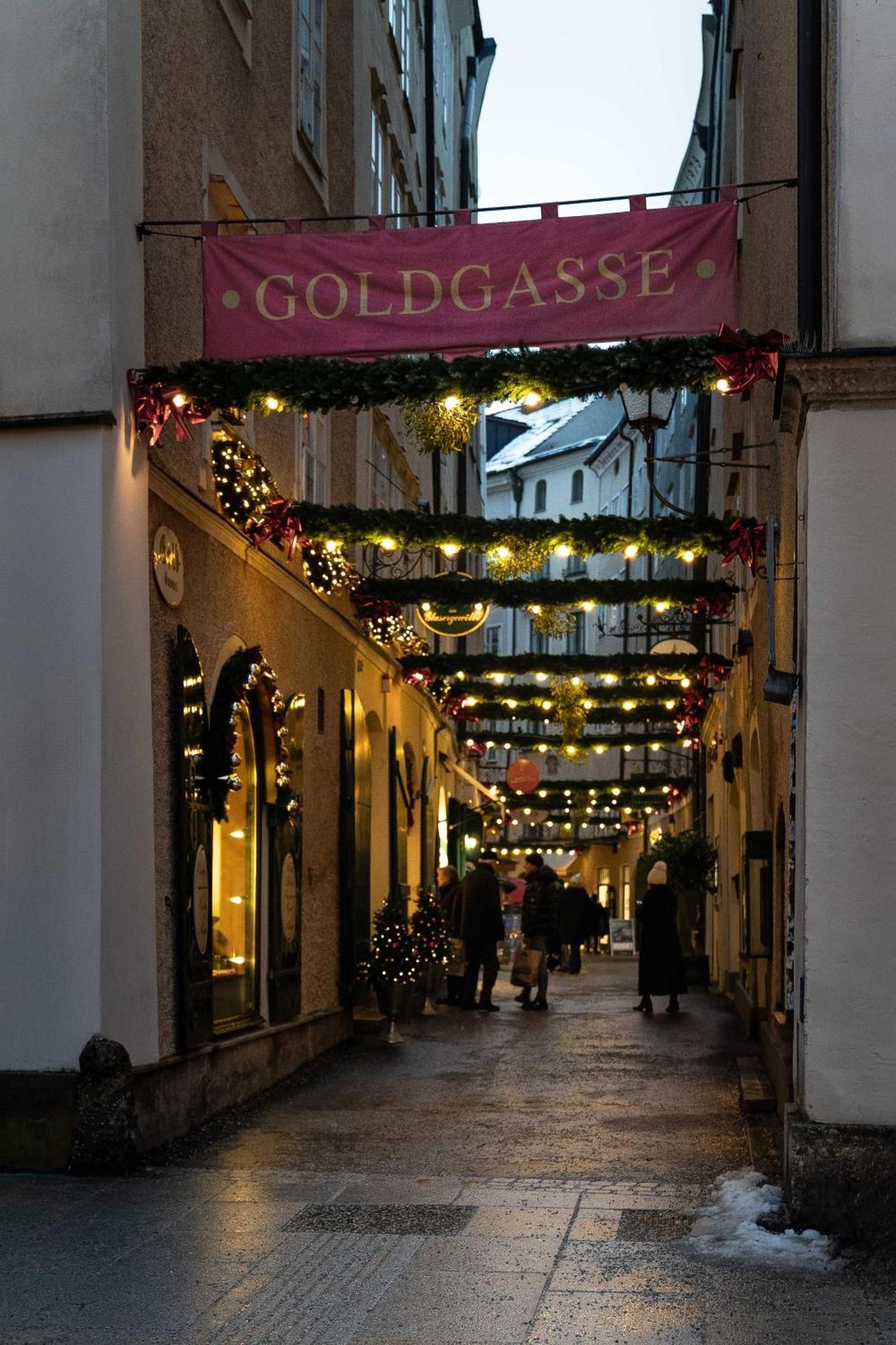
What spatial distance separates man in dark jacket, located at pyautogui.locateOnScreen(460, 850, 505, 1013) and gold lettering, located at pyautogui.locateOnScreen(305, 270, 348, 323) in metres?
11.3

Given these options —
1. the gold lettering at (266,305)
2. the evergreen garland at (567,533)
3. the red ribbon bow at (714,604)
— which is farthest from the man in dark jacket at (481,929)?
the gold lettering at (266,305)

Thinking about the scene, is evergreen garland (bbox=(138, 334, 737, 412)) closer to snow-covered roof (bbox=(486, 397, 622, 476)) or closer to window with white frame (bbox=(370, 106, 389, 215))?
window with white frame (bbox=(370, 106, 389, 215))

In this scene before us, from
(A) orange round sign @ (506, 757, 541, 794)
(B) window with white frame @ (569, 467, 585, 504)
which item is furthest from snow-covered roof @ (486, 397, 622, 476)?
(A) orange round sign @ (506, 757, 541, 794)

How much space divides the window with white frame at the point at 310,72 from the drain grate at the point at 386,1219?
10190 mm

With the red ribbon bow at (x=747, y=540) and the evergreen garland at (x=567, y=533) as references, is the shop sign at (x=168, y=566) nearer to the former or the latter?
the evergreen garland at (x=567, y=533)

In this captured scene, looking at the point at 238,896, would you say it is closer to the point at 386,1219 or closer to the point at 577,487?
the point at 386,1219

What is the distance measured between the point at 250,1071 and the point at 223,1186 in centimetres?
383

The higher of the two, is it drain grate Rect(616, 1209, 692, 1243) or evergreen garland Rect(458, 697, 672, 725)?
evergreen garland Rect(458, 697, 672, 725)

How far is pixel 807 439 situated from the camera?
27.1 feet

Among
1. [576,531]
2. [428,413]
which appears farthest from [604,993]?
[428,413]

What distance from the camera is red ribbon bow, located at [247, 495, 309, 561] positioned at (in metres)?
13.2

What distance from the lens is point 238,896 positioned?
43.7 feet

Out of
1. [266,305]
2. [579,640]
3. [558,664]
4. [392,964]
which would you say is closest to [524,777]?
[558,664]

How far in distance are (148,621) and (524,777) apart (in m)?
21.6
